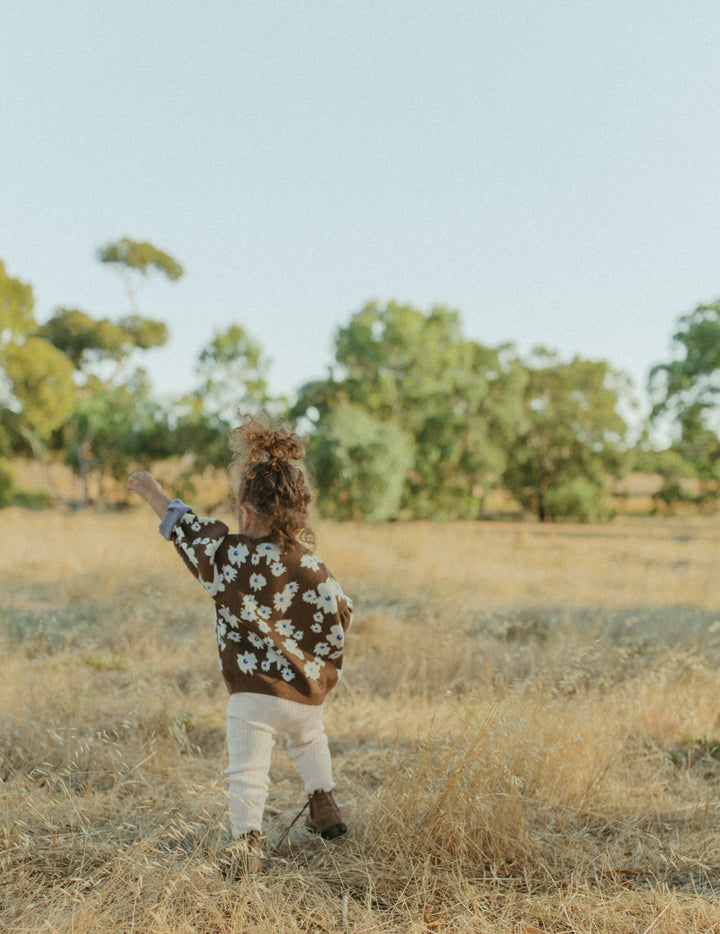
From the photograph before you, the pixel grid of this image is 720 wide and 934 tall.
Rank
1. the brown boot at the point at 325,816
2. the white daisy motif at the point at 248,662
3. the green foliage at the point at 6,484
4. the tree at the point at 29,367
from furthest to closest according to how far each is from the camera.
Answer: the green foliage at the point at 6,484 < the tree at the point at 29,367 < the brown boot at the point at 325,816 < the white daisy motif at the point at 248,662

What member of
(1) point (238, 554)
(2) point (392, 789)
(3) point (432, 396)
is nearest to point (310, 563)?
(1) point (238, 554)

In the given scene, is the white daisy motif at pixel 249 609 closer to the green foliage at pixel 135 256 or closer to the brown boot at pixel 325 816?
the brown boot at pixel 325 816

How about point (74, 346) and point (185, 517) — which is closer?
point (185, 517)

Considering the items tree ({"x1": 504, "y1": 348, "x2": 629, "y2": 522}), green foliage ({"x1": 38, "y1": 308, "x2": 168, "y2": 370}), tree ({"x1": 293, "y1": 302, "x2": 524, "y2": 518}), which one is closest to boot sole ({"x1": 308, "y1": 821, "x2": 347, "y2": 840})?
tree ({"x1": 293, "y1": 302, "x2": 524, "y2": 518})

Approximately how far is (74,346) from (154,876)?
27604 millimetres

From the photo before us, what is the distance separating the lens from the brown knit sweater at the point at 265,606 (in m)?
2.44

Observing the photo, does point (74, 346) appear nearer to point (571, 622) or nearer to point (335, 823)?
point (571, 622)

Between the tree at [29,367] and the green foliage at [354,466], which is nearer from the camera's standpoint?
the tree at [29,367]

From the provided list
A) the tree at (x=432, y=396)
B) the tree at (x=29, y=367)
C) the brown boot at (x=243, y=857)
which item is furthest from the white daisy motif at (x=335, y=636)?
the tree at (x=432, y=396)

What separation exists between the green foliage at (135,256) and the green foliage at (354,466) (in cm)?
1053

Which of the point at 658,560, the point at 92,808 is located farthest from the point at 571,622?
the point at 658,560

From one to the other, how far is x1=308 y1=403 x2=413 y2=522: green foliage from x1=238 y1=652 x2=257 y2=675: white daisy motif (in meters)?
21.8

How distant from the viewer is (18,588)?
7656 mm

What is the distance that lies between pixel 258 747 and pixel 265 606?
50cm
